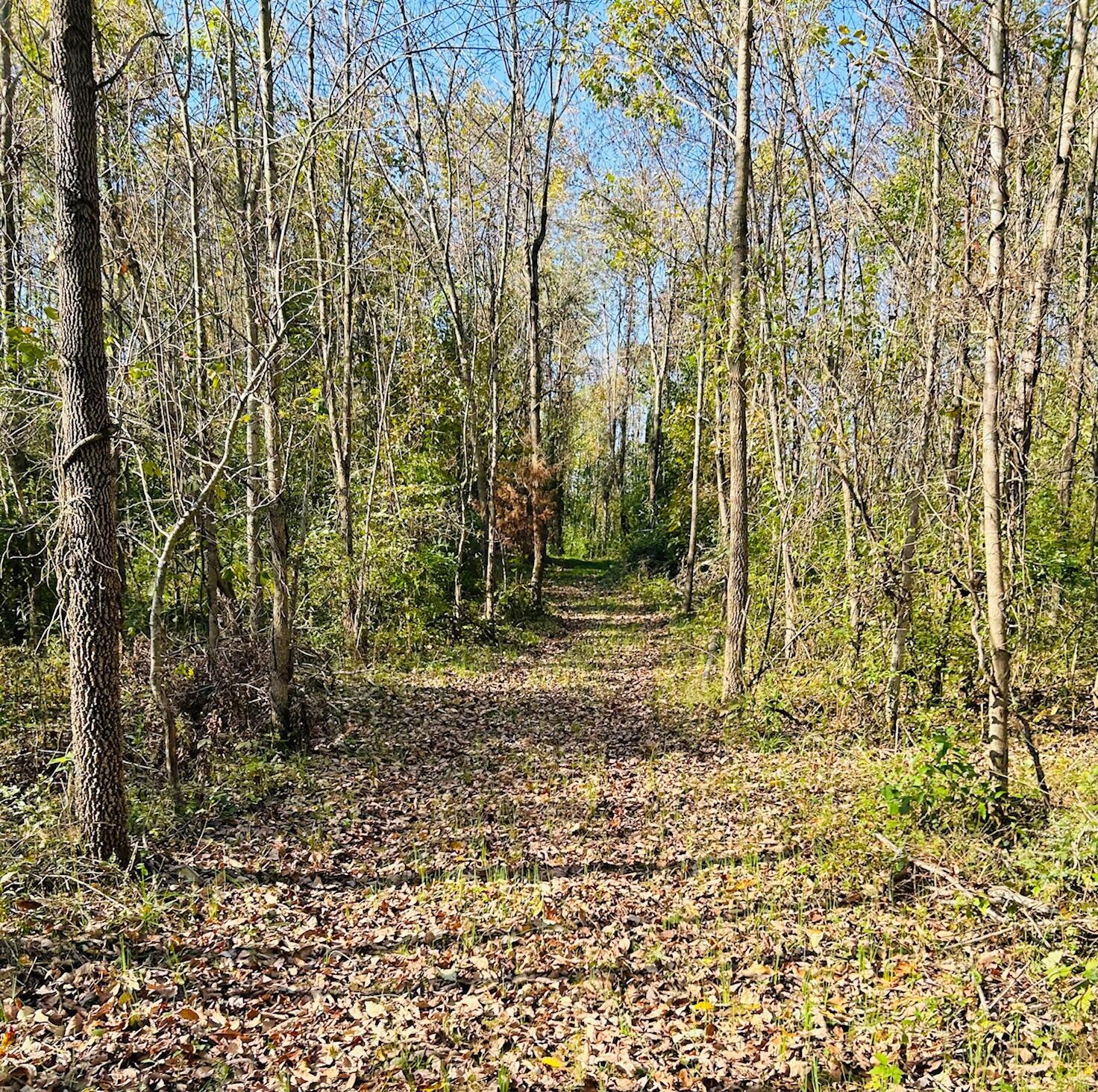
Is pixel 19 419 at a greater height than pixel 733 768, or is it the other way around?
pixel 19 419

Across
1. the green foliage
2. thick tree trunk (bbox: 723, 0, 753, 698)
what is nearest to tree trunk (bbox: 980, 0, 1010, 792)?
the green foliage

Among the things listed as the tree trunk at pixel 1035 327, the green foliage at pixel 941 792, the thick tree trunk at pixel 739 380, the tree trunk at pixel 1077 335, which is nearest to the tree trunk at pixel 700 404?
the thick tree trunk at pixel 739 380

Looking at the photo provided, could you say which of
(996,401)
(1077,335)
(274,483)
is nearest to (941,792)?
(996,401)

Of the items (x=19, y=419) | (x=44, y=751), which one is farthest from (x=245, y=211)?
(x=44, y=751)

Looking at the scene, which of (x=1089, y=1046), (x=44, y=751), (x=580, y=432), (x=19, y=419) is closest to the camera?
(x=1089, y=1046)

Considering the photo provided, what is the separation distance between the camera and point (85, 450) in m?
4.57

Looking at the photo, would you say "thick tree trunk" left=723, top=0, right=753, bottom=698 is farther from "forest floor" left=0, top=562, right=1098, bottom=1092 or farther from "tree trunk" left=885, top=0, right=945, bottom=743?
"forest floor" left=0, top=562, right=1098, bottom=1092

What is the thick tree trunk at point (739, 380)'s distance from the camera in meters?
8.51

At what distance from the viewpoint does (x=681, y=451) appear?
2475 cm

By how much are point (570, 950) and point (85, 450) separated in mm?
4237

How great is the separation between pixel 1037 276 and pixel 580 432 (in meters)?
42.3

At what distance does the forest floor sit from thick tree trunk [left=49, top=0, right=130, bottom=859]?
0.83 meters

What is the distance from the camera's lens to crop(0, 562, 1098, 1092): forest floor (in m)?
3.45

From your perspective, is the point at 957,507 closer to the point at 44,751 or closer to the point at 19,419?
the point at 44,751
